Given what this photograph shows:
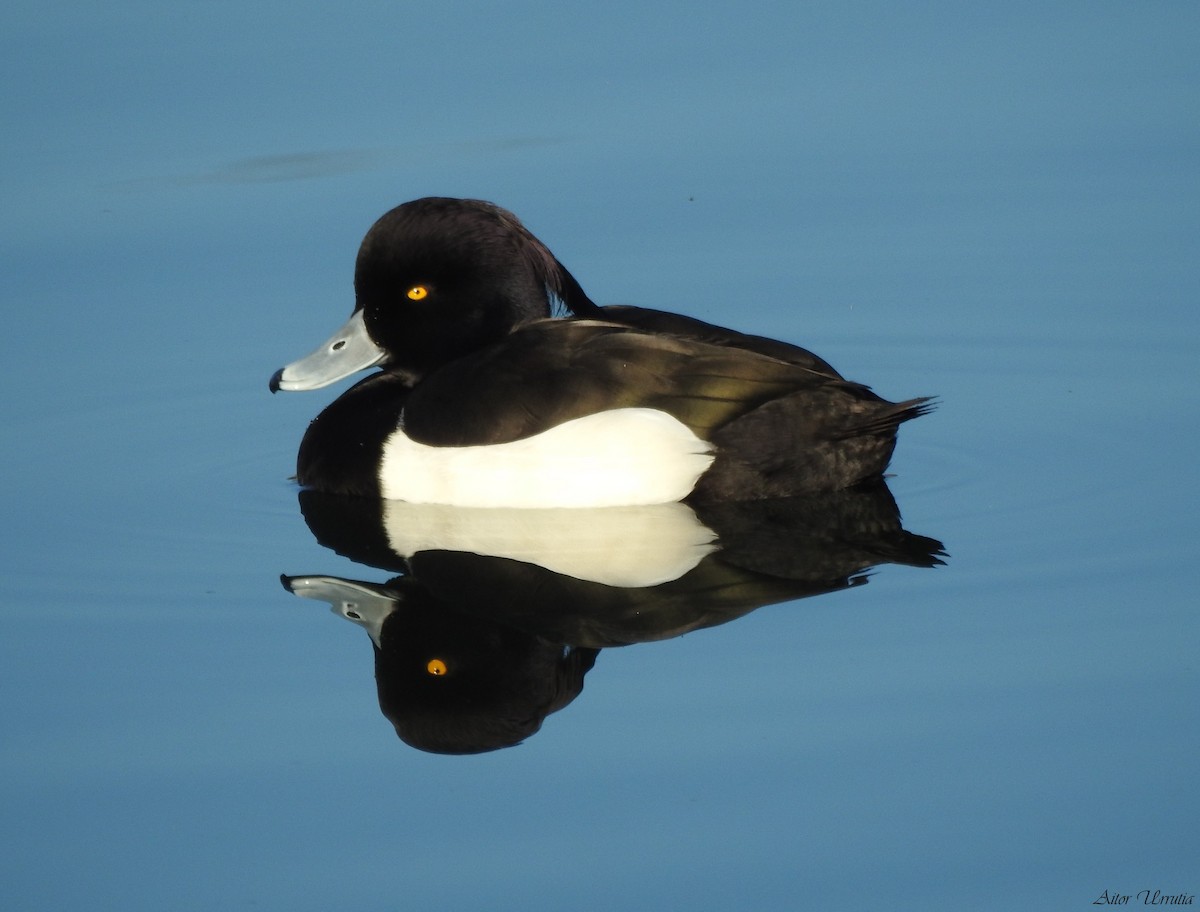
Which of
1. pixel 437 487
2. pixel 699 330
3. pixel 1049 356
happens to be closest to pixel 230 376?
pixel 437 487

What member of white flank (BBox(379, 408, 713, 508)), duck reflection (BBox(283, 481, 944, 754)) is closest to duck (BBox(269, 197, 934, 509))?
white flank (BBox(379, 408, 713, 508))

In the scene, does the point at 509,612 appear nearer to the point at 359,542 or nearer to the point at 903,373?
the point at 359,542

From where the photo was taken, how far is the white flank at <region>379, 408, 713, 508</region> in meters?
6.82

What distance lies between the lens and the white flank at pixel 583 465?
6.82 m

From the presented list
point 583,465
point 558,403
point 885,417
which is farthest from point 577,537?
point 885,417

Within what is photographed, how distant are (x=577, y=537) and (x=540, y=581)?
460mm

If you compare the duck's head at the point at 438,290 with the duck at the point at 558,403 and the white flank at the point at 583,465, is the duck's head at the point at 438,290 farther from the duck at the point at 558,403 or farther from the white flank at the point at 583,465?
the white flank at the point at 583,465

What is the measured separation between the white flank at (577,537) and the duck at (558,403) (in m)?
0.06

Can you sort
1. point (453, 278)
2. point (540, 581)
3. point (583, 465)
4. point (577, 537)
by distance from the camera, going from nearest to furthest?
point (540, 581) < point (577, 537) < point (583, 465) < point (453, 278)

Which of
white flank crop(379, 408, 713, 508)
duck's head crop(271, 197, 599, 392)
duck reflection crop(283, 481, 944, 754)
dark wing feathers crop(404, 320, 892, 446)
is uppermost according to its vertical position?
duck's head crop(271, 197, 599, 392)

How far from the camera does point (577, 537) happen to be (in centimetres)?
674

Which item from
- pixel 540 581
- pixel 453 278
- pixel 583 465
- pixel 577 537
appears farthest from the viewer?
pixel 453 278

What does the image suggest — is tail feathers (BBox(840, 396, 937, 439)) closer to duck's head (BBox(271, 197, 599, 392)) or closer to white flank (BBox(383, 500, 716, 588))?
white flank (BBox(383, 500, 716, 588))

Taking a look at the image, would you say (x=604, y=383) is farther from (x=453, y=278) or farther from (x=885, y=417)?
(x=885, y=417)
